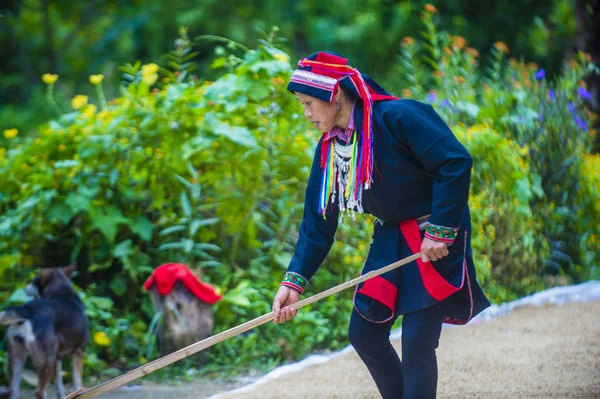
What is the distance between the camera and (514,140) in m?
6.25

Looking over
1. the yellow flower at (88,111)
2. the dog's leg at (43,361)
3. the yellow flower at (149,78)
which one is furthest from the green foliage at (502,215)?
the dog's leg at (43,361)

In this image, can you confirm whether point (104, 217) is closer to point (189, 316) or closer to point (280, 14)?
point (189, 316)

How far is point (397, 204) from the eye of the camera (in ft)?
9.00

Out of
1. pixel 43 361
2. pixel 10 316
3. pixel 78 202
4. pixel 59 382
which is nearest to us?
pixel 10 316

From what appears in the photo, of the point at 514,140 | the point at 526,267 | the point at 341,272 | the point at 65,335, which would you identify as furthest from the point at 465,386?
the point at 514,140

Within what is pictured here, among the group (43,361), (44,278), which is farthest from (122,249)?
(43,361)

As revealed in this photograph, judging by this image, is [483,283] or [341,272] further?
[483,283]

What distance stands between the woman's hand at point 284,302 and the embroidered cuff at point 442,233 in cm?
58

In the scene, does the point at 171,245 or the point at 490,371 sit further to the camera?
the point at 171,245

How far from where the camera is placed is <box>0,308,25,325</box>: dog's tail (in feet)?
11.3

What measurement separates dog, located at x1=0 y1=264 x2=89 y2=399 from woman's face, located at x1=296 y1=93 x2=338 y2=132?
1724 millimetres

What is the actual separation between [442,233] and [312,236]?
60 cm

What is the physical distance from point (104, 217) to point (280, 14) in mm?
10326

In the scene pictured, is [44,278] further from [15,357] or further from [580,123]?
[580,123]
